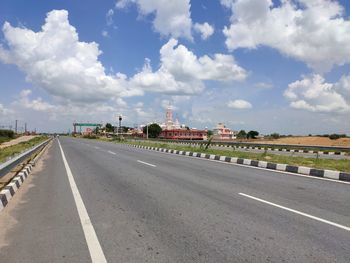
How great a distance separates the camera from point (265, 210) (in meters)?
6.76

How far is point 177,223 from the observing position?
582 centimetres

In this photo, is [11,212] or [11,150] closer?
[11,212]

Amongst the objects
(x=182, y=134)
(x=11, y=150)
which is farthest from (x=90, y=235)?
(x=182, y=134)

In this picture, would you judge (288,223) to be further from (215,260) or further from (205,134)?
(205,134)

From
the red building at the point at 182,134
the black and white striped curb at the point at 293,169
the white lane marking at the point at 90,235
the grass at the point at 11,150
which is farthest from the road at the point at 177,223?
the red building at the point at 182,134

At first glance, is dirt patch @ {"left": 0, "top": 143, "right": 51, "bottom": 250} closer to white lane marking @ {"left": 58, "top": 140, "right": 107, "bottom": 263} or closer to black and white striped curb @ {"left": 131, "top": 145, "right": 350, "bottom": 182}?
white lane marking @ {"left": 58, "top": 140, "right": 107, "bottom": 263}

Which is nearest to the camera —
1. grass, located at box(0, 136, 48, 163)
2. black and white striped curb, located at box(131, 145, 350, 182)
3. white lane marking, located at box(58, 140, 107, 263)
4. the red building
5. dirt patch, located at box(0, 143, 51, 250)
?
white lane marking, located at box(58, 140, 107, 263)

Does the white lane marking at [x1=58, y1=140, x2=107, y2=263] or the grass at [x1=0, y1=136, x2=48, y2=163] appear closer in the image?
the white lane marking at [x1=58, y1=140, x2=107, y2=263]

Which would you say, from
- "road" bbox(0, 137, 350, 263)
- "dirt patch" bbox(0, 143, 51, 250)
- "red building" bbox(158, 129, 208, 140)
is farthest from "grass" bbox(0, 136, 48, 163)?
"red building" bbox(158, 129, 208, 140)

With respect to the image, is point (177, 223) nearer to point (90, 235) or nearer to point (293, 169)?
point (90, 235)

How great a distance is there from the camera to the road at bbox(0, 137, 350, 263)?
14.6ft

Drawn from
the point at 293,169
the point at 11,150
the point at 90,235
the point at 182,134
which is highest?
the point at 182,134

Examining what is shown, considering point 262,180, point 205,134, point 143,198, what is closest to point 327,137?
point 262,180

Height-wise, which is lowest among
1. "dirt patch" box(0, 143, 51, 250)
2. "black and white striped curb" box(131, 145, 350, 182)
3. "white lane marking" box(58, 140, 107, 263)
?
"dirt patch" box(0, 143, 51, 250)
